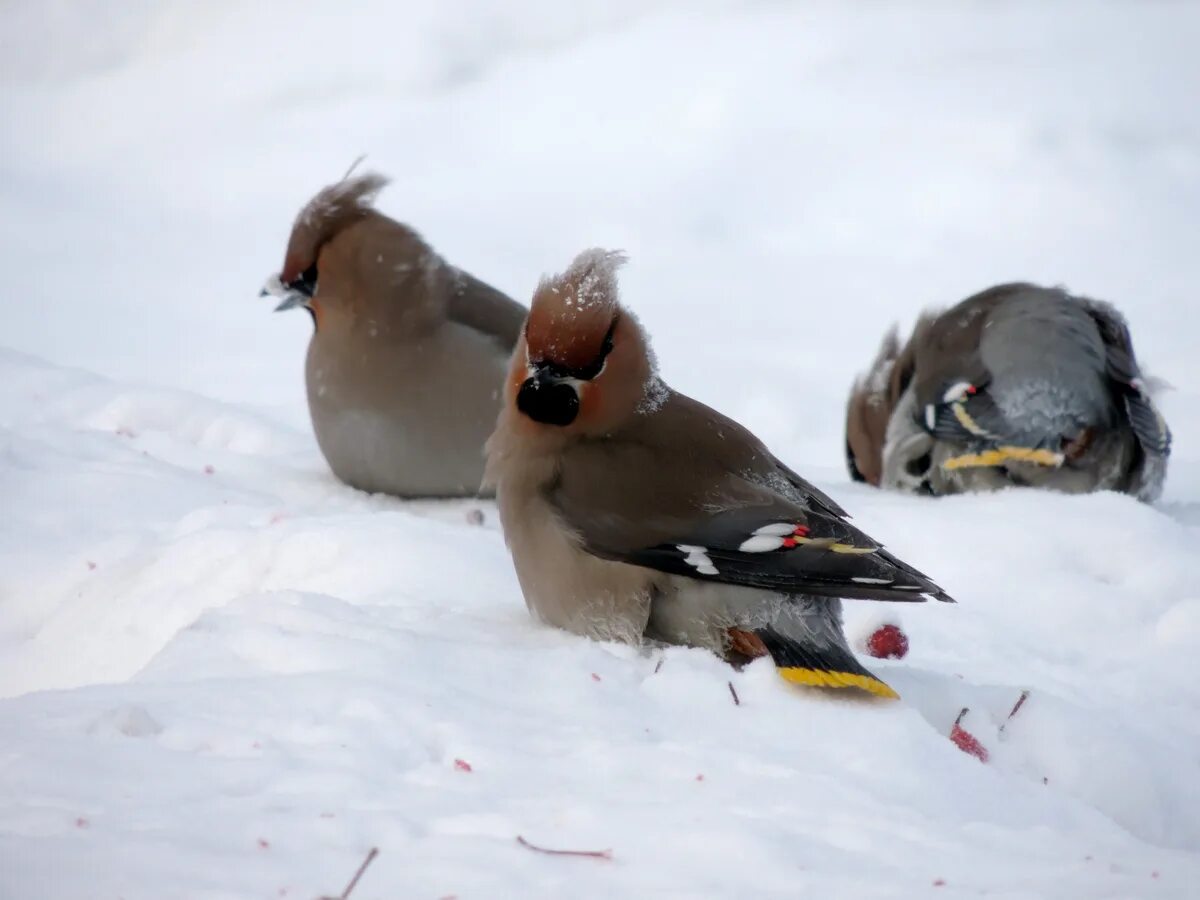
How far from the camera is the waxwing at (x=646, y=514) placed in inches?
115

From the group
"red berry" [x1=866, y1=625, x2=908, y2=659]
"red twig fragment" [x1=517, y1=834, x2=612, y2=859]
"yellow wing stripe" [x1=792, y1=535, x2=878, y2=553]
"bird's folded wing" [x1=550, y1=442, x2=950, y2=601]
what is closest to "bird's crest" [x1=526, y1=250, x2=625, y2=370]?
"bird's folded wing" [x1=550, y1=442, x2=950, y2=601]

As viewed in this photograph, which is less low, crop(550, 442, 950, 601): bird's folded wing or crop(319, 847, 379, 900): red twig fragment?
crop(550, 442, 950, 601): bird's folded wing

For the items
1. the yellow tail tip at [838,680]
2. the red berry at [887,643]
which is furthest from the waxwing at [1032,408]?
the yellow tail tip at [838,680]

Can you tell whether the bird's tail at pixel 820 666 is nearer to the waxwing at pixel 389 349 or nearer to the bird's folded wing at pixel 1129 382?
the waxwing at pixel 389 349

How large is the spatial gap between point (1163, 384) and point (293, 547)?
13.6ft

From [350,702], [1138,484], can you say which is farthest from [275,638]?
[1138,484]

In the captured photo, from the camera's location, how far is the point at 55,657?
150 inches

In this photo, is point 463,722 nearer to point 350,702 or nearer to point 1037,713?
point 350,702

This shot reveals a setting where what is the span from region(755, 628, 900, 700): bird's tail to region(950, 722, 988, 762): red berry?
0.16 meters

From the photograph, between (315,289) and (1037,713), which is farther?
(315,289)

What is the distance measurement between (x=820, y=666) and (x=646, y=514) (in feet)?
1.72

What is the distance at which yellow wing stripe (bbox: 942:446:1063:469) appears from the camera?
563cm

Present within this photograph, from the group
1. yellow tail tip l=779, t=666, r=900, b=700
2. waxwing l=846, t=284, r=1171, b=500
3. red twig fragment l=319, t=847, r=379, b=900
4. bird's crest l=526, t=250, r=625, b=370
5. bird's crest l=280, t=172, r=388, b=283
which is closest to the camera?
red twig fragment l=319, t=847, r=379, b=900

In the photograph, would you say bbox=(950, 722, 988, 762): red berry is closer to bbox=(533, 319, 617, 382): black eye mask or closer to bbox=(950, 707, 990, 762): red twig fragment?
bbox=(950, 707, 990, 762): red twig fragment
